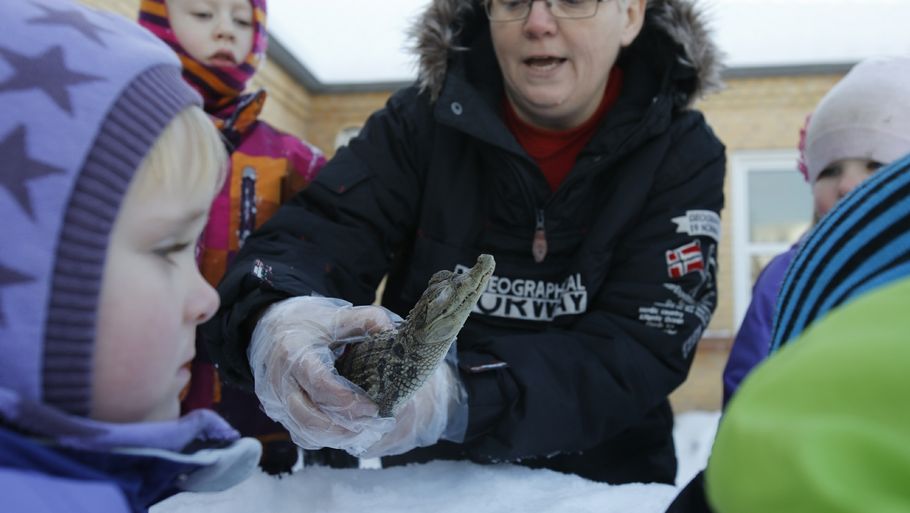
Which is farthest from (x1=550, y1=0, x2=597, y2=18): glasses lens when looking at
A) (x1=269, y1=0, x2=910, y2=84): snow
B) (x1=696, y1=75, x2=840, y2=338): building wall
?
(x1=696, y1=75, x2=840, y2=338): building wall

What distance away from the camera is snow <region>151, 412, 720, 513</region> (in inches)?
46.4

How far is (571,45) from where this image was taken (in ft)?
5.56

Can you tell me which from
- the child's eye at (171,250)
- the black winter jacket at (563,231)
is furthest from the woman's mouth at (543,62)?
the child's eye at (171,250)

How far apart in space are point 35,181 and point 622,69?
1580 millimetres

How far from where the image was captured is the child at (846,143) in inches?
76.2

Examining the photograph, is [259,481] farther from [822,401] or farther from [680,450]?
[680,450]

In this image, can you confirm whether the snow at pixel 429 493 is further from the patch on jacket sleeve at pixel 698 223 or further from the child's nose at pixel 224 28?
the child's nose at pixel 224 28

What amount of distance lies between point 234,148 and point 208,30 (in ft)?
1.21

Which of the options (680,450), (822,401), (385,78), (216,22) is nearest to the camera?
(822,401)

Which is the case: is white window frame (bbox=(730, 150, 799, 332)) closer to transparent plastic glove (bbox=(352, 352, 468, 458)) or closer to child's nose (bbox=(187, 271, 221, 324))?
transparent plastic glove (bbox=(352, 352, 468, 458))

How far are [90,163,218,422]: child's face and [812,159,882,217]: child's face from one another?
1746mm

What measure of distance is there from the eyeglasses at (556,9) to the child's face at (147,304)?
1.12 metres

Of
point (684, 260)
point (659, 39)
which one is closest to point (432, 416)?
point (684, 260)

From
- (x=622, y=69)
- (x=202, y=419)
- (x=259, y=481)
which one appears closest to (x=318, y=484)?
(x=259, y=481)
